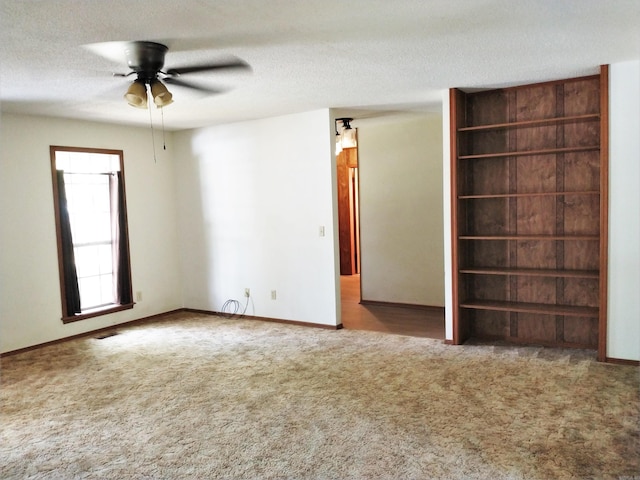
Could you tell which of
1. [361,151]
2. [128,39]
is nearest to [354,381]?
[128,39]

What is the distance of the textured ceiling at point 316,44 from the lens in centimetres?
246

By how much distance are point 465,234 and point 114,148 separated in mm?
4066

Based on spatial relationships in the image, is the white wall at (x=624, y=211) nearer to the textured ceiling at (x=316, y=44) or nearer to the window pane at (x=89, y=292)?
the textured ceiling at (x=316, y=44)

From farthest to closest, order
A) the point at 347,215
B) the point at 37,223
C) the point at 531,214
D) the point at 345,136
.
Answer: the point at 347,215 < the point at 345,136 < the point at 37,223 < the point at 531,214

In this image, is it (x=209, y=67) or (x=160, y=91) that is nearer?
(x=160, y=91)

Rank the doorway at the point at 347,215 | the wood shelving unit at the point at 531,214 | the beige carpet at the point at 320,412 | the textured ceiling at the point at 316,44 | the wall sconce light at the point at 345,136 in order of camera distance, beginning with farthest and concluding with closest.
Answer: the doorway at the point at 347,215, the wall sconce light at the point at 345,136, the wood shelving unit at the point at 531,214, the beige carpet at the point at 320,412, the textured ceiling at the point at 316,44

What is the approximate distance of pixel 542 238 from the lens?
4223mm

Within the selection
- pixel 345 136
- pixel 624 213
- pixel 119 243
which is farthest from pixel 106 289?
pixel 624 213

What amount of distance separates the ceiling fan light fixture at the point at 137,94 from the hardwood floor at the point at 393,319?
3254 millimetres

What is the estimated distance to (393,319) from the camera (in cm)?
579

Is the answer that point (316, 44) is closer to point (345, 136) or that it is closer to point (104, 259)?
point (345, 136)

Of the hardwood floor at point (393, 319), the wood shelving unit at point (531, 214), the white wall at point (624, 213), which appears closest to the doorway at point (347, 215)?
the hardwood floor at point (393, 319)

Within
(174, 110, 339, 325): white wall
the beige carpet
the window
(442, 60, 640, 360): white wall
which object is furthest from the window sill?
(442, 60, 640, 360): white wall

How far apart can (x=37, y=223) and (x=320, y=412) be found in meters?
3.64
